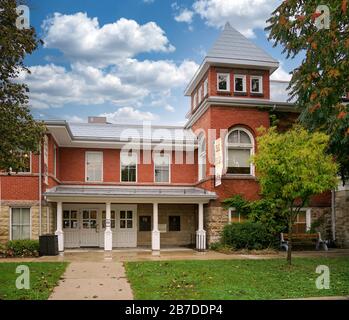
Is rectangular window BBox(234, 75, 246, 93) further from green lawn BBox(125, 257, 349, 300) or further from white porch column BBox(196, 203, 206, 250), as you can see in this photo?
green lawn BBox(125, 257, 349, 300)

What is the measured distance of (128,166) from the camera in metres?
26.8

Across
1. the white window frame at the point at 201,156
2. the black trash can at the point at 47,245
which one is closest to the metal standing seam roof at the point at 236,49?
the white window frame at the point at 201,156

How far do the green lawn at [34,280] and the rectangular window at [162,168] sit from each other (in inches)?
452

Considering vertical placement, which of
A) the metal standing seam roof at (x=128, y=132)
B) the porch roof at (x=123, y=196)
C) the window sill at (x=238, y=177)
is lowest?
the porch roof at (x=123, y=196)

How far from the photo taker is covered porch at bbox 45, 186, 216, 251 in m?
22.5

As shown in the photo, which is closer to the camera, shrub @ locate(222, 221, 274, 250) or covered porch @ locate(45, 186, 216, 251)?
shrub @ locate(222, 221, 274, 250)

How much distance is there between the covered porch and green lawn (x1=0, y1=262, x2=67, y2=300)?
6019 millimetres

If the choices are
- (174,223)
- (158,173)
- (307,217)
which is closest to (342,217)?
(307,217)

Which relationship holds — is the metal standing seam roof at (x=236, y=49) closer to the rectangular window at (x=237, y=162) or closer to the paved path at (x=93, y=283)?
the rectangular window at (x=237, y=162)

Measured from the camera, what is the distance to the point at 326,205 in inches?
974

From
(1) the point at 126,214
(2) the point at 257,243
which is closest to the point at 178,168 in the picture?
(1) the point at 126,214

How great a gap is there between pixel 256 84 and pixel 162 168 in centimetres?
737

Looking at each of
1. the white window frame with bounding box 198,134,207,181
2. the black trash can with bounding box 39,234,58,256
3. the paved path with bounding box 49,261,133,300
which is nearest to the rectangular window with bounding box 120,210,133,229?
the white window frame with bounding box 198,134,207,181

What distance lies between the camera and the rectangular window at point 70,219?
25077mm
